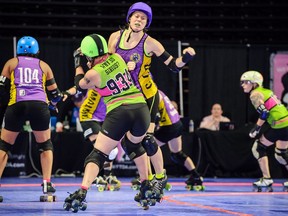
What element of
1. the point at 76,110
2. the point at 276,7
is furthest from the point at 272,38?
the point at 76,110

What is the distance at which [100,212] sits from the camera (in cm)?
541

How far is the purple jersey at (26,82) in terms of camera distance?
6426 mm

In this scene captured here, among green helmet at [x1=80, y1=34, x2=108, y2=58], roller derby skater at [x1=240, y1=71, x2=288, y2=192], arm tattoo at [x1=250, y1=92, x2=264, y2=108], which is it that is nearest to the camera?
green helmet at [x1=80, y1=34, x2=108, y2=58]

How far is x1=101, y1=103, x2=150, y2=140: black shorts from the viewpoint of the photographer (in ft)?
17.0

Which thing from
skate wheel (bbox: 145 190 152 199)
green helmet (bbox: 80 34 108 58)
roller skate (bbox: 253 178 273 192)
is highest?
green helmet (bbox: 80 34 108 58)

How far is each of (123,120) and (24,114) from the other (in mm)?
1586

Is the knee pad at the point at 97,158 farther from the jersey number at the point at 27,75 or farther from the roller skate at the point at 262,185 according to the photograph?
the roller skate at the point at 262,185

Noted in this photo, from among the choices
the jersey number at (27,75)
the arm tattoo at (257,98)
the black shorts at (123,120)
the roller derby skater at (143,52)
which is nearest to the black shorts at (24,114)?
the jersey number at (27,75)

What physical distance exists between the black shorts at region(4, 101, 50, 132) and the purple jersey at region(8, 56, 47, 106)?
6 cm

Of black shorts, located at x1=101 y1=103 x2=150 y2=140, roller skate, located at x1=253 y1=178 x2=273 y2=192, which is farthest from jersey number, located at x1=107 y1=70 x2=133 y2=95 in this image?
roller skate, located at x1=253 y1=178 x2=273 y2=192

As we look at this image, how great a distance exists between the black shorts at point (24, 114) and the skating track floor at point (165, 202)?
2.57ft

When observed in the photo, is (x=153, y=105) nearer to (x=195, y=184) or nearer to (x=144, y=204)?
(x=144, y=204)

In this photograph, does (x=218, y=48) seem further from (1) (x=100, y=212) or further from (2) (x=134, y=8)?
(1) (x=100, y=212)

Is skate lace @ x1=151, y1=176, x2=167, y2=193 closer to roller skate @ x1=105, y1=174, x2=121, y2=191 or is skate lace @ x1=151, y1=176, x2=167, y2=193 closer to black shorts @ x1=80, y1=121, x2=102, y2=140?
black shorts @ x1=80, y1=121, x2=102, y2=140
